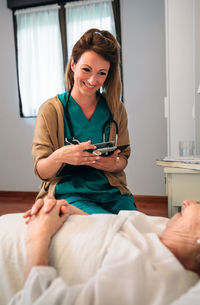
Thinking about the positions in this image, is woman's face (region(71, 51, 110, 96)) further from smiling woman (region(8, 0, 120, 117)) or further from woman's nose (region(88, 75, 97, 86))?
smiling woman (region(8, 0, 120, 117))

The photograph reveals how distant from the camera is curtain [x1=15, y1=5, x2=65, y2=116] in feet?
10.8

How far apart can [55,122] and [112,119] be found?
0.99 feet

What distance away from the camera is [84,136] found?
4.81 ft

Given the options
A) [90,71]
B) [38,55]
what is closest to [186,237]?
[90,71]

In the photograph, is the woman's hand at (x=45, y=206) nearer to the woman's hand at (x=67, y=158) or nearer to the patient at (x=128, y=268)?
the patient at (x=128, y=268)

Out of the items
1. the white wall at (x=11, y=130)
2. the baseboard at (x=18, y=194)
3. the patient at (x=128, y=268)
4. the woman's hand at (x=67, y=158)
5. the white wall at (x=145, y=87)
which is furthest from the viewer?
the baseboard at (x=18, y=194)

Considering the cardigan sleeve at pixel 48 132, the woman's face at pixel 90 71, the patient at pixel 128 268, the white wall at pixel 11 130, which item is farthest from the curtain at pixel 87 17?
the patient at pixel 128 268

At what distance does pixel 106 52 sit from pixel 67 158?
0.55m

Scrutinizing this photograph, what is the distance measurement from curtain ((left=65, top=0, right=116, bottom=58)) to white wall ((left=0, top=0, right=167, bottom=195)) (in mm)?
161

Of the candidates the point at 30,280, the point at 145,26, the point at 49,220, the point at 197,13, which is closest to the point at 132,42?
the point at 145,26

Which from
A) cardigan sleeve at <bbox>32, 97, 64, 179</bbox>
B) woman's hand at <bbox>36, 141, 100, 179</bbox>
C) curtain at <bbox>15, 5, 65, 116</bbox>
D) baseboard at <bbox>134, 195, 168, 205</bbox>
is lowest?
baseboard at <bbox>134, 195, 168, 205</bbox>

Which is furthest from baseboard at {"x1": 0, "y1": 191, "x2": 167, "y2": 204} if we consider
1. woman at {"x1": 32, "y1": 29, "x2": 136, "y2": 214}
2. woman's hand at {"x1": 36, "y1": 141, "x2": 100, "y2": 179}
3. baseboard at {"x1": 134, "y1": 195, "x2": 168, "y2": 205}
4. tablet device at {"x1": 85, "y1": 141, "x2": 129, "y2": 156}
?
woman's hand at {"x1": 36, "y1": 141, "x2": 100, "y2": 179}

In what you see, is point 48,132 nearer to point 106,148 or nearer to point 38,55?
point 106,148

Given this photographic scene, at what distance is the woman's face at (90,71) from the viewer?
1375 millimetres
